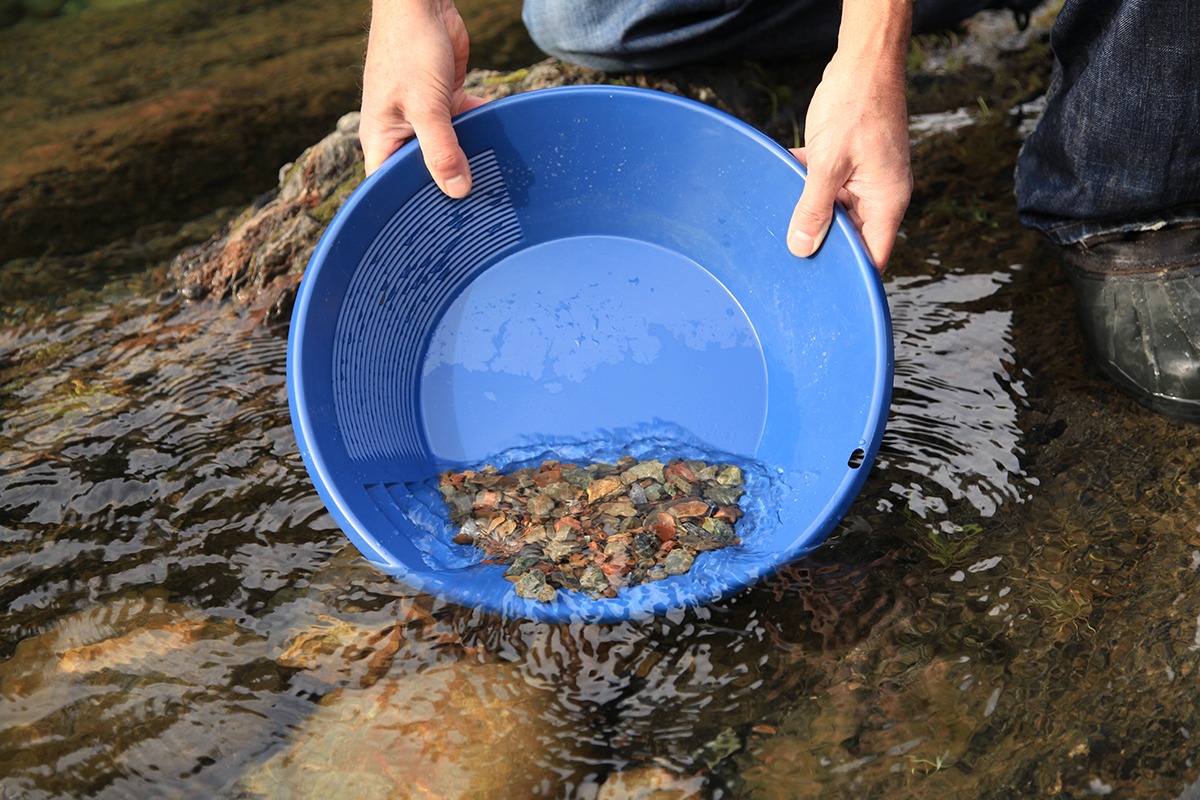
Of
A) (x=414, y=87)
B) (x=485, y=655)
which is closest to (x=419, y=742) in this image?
(x=485, y=655)

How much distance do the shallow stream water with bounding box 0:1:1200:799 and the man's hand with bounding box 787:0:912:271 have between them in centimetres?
56

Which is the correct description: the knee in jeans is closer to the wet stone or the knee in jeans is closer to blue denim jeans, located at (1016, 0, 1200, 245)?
blue denim jeans, located at (1016, 0, 1200, 245)

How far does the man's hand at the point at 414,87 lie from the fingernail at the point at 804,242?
0.65 metres

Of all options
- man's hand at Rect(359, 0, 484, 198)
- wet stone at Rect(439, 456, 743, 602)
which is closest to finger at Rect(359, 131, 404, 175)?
man's hand at Rect(359, 0, 484, 198)

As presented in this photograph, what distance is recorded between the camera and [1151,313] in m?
1.99

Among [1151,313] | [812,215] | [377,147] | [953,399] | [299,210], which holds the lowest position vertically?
[953,399]

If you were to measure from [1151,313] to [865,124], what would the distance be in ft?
2.80

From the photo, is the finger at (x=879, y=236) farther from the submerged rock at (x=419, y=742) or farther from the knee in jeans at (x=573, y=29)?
the knee in jeans at (x=573, y=29)

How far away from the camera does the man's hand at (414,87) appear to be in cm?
175

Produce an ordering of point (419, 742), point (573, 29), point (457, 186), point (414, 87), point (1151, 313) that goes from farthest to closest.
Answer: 1. point (573, 29)
2. point (1151, 313)
3. point (457, 186)
4. point (414, 87)
5. point (419, 742)

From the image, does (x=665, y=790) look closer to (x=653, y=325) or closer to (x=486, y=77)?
(x=653, y=325)

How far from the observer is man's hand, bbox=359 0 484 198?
175 centimetres

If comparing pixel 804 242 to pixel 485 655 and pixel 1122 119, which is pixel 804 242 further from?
pixel 485 655

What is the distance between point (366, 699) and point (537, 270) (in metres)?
1.03
